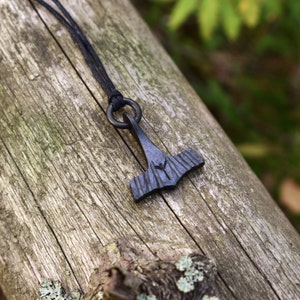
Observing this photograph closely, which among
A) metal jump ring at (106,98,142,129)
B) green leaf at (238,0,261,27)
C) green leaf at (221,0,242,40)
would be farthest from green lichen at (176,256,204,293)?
green leaf at (221,0,242,40)

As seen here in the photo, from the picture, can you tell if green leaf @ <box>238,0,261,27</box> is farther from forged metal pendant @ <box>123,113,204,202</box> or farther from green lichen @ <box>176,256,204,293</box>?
green lichen @ <box>176,256,204,293</box>

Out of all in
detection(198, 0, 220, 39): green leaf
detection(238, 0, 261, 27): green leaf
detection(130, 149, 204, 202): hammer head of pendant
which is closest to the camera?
detection(130, 149, 204, 202): hammer head of pendant

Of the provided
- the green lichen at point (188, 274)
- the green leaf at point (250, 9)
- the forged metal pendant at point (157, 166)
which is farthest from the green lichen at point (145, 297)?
the green leaf at point (250, 9)

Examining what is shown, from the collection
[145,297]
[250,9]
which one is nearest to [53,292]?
[145,297]

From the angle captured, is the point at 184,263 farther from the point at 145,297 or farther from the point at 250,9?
the point at 250,9

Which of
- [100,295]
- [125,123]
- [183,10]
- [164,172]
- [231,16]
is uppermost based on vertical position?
[183,10]

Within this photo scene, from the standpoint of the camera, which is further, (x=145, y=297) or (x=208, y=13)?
(x=208, y=13)
